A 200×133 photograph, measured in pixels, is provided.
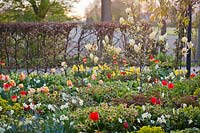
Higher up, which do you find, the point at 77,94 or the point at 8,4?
the point at 8,4

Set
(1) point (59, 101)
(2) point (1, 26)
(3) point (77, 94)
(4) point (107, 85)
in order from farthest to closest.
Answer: (2) point (1, 26) < (4) point (107, 85) < (3) point (77, 94) < (1) point (59, 101)

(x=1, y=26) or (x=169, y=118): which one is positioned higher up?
(x=1, y=26)

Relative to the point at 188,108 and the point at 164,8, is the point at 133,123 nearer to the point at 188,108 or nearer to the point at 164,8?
the point at 188,108

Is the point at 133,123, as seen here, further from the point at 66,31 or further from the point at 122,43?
the point at 122,43

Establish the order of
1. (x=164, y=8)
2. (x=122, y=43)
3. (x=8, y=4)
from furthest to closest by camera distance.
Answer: (x=8, y=4), (x=122, y=43), (x=164, y=8)

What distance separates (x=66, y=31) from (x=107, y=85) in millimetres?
3869

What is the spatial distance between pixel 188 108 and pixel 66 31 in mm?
6012

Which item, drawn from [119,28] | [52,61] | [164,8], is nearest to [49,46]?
[52,61]

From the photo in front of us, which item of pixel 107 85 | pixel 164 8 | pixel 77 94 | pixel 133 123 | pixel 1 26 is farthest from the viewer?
pixel 1 26

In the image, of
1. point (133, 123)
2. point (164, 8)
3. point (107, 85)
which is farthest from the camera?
point (107, 85)

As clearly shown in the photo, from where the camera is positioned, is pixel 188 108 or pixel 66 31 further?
pixel 66 31

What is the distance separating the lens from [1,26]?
1027 centimetres

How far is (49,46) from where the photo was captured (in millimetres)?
10805

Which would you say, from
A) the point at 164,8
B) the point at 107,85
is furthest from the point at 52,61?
the point at 164,8
